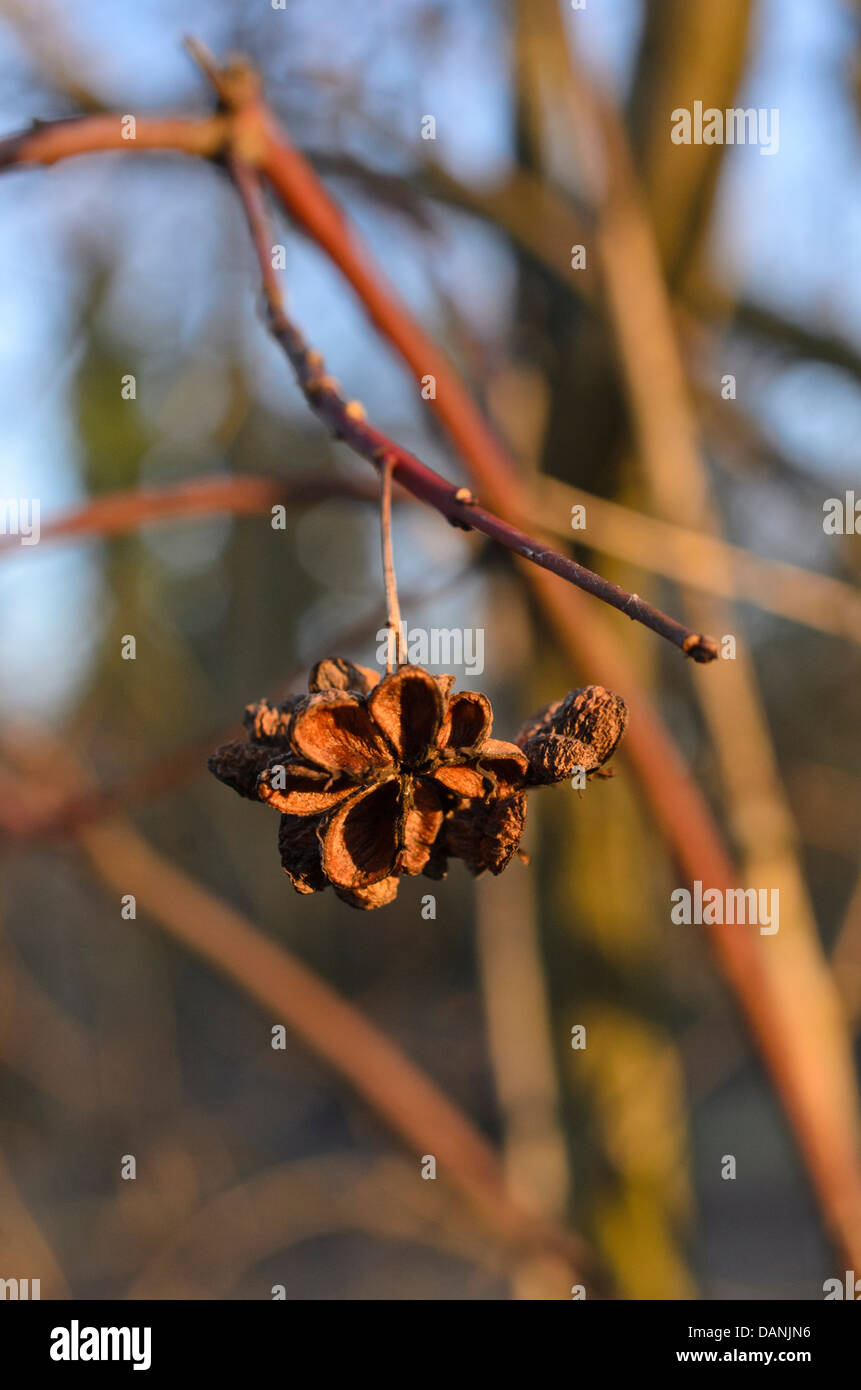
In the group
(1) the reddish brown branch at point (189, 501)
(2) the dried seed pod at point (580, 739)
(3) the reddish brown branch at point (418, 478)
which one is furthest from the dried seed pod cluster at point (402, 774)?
(1) the reddish brown branch at point (189, 501)

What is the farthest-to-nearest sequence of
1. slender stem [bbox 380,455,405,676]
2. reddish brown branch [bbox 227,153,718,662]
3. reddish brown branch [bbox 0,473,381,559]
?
reddish brown branch [bbox 0,473,381,559] < slender stem [bbox 380,455,405,676] < reddish brown branch [bbox 227,153,718,662]

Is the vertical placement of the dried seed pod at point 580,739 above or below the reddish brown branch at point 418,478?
below

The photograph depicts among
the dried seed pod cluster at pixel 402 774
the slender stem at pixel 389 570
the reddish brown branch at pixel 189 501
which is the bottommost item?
the dried seed pod cluster at pixel 402 774

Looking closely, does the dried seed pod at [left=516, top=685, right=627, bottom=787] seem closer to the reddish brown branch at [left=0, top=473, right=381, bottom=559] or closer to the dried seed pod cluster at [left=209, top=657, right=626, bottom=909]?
the dried seed pod cluster at [left=209, top=657, right=626, bottom=909]

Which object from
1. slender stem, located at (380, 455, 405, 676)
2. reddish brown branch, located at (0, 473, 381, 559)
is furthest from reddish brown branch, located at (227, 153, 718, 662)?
reddish brown branch, located at (0, 473, 381, 559)

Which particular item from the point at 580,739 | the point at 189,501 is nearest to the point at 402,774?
the point at 580,739

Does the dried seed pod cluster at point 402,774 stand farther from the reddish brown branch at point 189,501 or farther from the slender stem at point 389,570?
the reddish brown branch at point 189,501

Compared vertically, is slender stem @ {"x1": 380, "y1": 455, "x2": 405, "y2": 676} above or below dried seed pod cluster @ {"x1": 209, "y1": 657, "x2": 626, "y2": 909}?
above
